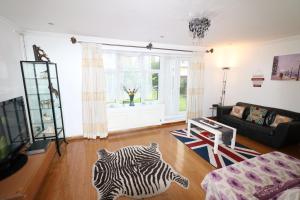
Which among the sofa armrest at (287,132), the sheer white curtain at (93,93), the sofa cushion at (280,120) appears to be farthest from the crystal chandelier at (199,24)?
the sofa cushion at (280,120)

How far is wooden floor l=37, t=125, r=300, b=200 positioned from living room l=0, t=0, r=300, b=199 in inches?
0.7

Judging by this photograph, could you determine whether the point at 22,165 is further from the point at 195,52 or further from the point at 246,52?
the point at 246,52

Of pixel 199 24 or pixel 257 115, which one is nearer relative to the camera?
pixel 199 24

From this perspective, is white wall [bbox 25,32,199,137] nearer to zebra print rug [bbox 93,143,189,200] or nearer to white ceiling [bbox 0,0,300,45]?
white ceiling [bbox 0,0,300,45]

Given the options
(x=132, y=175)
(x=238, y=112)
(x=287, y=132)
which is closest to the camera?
(x=132, y=175)

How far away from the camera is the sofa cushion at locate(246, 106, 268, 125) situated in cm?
348

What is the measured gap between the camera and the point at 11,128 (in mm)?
1900

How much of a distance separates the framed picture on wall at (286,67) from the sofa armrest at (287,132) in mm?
1157

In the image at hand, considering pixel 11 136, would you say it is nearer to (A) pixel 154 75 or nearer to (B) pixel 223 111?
(A) pixel 154 75

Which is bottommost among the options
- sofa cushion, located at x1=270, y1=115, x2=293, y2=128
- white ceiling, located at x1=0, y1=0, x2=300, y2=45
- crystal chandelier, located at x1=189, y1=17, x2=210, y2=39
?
sofa cushion, located at x1=270, y1=115, x2=293, y2=128

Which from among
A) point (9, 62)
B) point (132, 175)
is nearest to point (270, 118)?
point (132, 175)

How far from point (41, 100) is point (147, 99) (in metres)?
2.57

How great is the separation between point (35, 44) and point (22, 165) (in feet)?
7.86

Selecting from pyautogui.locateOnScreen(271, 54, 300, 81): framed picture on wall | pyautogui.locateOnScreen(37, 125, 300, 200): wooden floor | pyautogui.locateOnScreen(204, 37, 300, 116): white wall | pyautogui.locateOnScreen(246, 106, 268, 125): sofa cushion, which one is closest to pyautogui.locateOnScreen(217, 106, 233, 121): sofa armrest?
pyautogui.locateOnScreen(246, 106, 268, 125): sofa cushion
